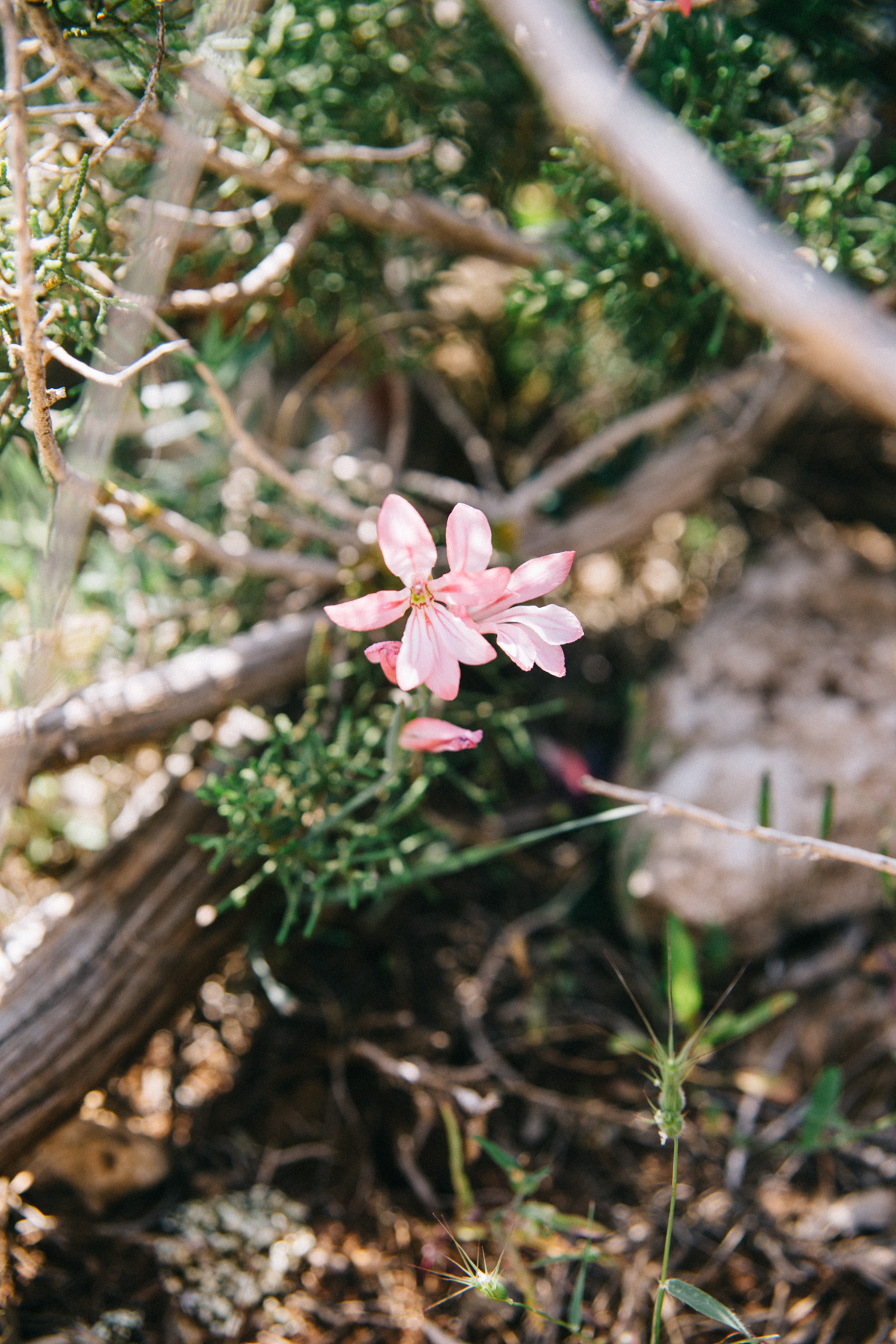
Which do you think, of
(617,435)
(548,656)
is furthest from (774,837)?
(617,435)

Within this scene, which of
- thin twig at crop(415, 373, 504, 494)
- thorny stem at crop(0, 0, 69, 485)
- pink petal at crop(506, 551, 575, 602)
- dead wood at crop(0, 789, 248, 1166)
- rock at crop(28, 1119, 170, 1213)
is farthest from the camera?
thin twig at crop(415, 373, 504, 494)

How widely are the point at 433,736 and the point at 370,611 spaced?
207 millimetres

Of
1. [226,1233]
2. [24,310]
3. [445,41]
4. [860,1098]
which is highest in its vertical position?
[445,41]

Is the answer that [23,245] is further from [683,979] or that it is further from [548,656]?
[683,979]

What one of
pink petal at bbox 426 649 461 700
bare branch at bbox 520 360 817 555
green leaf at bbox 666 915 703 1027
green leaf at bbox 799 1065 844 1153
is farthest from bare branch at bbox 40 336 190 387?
green leaf at bbox 799 1065 844 1153

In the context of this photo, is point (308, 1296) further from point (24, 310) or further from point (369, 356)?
point (369, 356)

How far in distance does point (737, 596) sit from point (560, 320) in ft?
2.66

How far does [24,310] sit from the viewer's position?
906 millimetres

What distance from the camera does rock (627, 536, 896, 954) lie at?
5.34ft

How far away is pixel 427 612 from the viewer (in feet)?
3.12

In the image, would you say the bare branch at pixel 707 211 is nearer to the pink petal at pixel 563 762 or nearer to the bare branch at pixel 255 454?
the bare branch at pixel 255 454

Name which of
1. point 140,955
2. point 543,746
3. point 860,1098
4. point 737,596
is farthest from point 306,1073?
point 737,596

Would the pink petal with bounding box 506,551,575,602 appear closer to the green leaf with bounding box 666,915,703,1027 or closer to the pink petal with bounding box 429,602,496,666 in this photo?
the pink petal with bounding box 429,602,496,666

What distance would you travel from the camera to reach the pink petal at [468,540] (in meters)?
0.90
